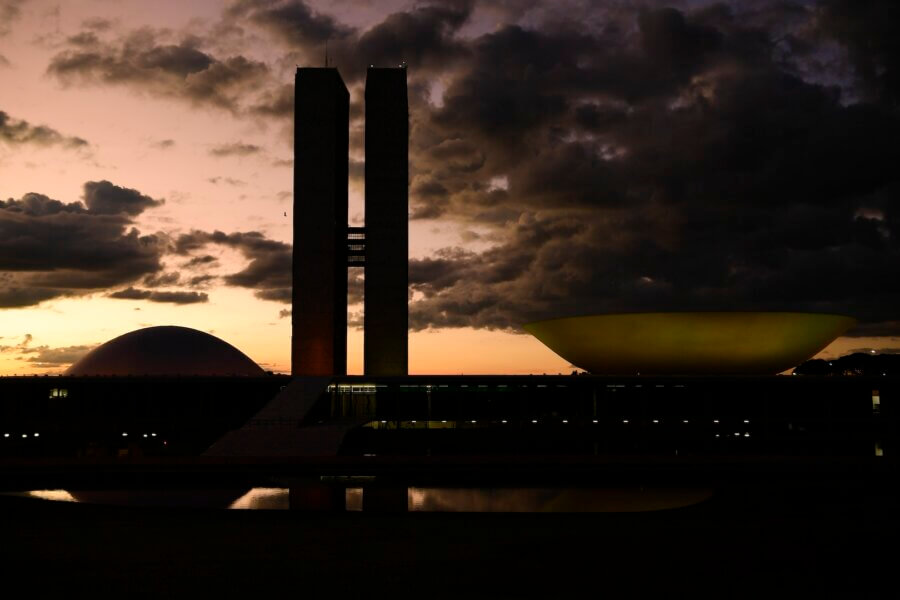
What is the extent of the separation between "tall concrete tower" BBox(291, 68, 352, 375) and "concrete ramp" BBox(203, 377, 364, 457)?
99.0 ft

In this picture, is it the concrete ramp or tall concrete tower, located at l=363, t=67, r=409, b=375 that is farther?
tall concrete tower, located at l=363, t=67, r=409, b=375

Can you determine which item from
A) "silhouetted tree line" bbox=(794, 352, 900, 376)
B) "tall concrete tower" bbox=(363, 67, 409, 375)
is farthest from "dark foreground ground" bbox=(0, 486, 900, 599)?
"silhouetted tree line" bbox=(794, 352, 900, 376)

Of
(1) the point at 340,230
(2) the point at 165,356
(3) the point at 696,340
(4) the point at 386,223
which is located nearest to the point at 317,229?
(1) the point at 340,230

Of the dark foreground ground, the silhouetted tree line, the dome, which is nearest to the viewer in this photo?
the dark foreground ground

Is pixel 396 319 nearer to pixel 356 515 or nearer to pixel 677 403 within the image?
pixel 677 403

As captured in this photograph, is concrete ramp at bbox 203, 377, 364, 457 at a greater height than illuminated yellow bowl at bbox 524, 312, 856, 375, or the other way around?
illuminated yellow bowl at bbox 524, 312, 856, 375

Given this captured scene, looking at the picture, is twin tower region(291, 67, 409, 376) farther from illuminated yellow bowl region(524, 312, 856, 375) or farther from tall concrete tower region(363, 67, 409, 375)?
illuminated yellow bowl region(524, 312, 856, 375)

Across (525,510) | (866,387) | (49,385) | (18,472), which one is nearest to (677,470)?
(525,510)

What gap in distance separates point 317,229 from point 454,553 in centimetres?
6390

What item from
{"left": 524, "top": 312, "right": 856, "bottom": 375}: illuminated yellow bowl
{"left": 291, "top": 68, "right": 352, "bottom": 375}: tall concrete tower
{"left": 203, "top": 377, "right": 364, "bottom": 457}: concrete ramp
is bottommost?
{"left": 203, "top": 377, "right": 364, "bottom": 457}: concrete ramp

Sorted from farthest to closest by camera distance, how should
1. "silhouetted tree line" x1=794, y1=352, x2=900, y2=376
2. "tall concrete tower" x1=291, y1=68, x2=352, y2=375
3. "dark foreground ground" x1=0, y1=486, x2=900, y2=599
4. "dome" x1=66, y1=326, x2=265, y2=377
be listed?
1. "silhouetted tree line" x1=794, y1=352, x2=900, y2=376
2. "dome" x1=66, y1=326, x2=265, y2=377
3. "tall concrete tower" x1=291, y1=68, x2=352, y2=375
4. "dark foreground ground" x1=0, y1=486, x2=900, y2=599

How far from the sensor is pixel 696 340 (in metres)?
42.2

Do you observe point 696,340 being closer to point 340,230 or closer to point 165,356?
point 340,230

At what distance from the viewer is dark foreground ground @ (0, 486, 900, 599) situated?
38.2 ft
